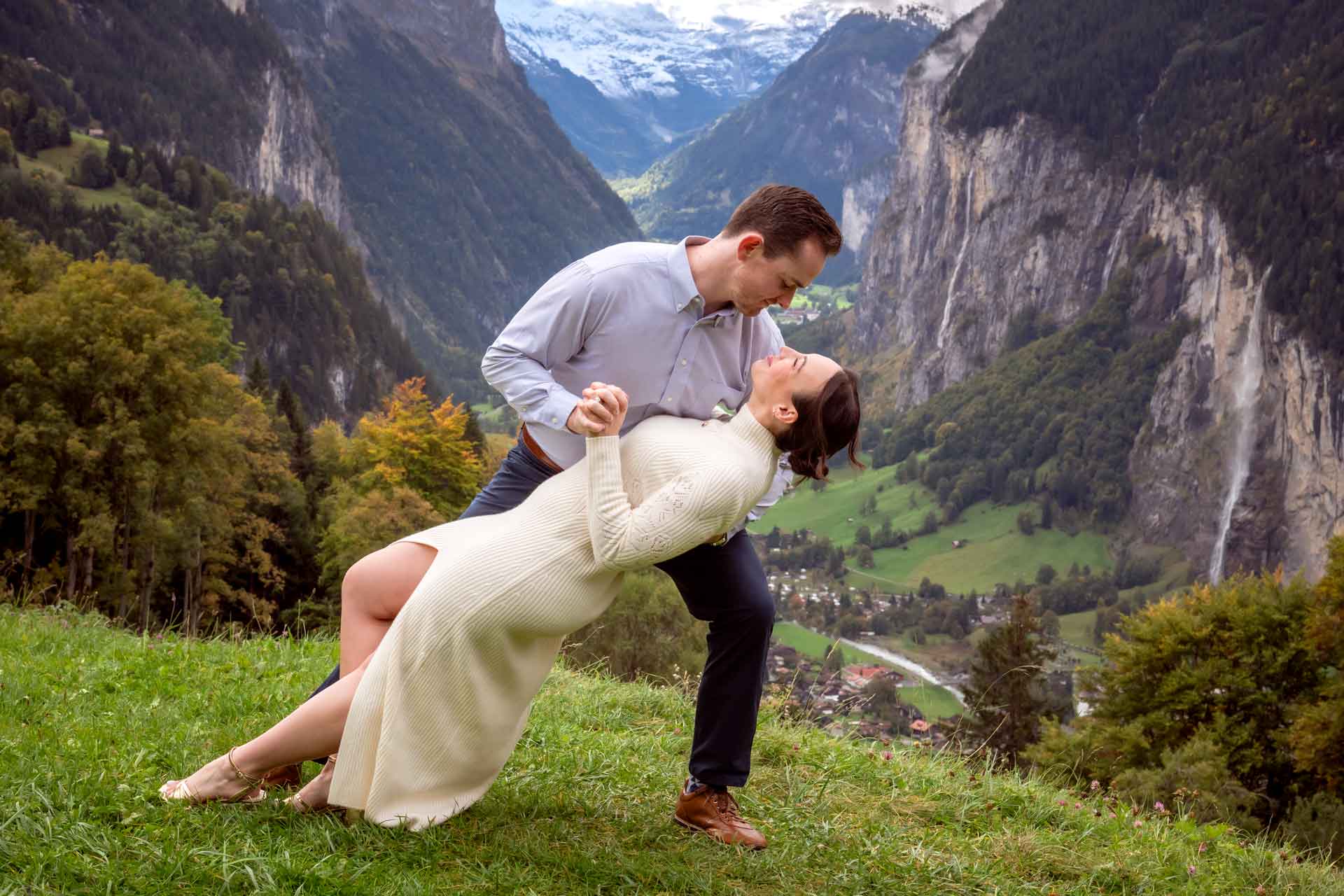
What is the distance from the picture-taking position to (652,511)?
145 inches

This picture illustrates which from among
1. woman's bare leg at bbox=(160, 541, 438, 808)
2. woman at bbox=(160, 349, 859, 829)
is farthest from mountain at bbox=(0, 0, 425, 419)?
woman at bbox=(160, 349, 859, 829)

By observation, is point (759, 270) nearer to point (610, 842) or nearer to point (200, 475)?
point (610, 842)

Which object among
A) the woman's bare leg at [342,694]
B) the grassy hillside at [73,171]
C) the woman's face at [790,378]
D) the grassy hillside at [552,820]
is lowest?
the grassy hillside at [73,171]

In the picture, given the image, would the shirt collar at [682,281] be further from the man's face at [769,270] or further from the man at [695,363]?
the man's face at [769,270]

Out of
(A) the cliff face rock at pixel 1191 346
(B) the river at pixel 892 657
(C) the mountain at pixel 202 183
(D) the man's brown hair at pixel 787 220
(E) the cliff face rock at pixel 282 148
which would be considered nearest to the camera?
A: (D) the man's brown hair at pixel 787 220

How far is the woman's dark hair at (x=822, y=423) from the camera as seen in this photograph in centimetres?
400

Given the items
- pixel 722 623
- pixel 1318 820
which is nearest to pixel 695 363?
pixel 722 623

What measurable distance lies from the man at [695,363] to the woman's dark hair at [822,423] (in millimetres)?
346

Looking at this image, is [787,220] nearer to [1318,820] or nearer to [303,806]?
[303,806]

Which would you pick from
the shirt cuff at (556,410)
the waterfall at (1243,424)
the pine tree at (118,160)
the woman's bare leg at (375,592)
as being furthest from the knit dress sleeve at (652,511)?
the waterfall at (1243,424)

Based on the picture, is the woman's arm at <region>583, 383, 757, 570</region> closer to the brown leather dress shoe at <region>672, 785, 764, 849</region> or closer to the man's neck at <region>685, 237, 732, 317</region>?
the man's neck at <region>685, 237, 732, 317</region>

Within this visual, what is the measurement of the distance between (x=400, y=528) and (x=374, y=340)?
8891 cm

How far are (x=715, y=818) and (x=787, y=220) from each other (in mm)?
2360

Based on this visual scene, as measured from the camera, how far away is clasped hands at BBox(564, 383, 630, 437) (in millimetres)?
3721
